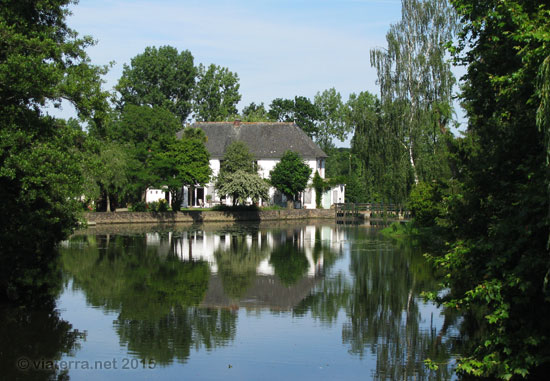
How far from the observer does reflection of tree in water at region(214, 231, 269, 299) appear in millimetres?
21766

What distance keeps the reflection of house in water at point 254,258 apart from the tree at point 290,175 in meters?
13.3

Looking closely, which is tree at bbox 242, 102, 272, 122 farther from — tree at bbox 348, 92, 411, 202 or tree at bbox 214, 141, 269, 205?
tree at bbox 348, 92, 411, 202

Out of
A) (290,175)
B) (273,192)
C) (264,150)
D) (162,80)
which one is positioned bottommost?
(273,192)

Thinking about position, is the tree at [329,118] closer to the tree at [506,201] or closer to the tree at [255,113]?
the tree at [255,113]

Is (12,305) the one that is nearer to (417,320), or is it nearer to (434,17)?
(417,320)

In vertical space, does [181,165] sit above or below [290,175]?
above

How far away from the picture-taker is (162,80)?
92.0 meters

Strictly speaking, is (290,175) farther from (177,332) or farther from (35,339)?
(35,339)

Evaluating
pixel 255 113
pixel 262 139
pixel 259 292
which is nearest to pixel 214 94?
pixel 255 113

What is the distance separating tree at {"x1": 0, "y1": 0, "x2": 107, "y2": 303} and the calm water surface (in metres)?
1.84

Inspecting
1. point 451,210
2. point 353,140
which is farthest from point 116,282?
point 353,140

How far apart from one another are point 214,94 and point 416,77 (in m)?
55.3

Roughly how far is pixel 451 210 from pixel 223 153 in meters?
54.7

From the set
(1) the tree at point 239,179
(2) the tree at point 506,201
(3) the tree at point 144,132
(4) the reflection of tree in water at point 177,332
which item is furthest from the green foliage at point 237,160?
(2) the tree at point 506,201
